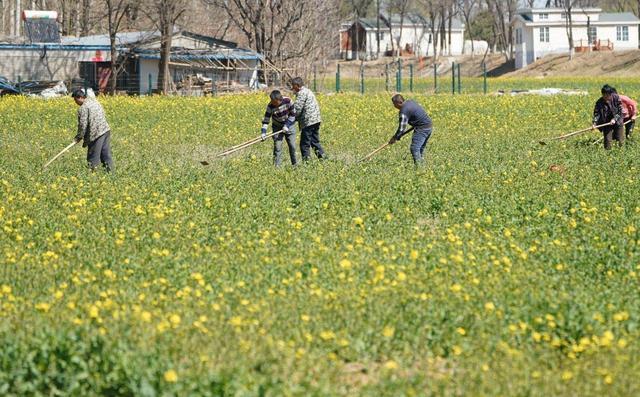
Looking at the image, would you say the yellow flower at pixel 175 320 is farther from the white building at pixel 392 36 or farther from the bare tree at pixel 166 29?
the white building at pixel 392 36

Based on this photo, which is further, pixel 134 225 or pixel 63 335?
pixel 134 225

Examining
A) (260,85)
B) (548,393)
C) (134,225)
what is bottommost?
(548,393)

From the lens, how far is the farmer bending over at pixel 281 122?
19.4 m

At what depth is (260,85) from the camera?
50031 mm

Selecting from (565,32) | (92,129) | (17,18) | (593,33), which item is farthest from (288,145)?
(593,33)

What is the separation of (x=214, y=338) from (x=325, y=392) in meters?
1.21

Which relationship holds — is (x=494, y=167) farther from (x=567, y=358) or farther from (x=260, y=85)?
(x=260, y=85)

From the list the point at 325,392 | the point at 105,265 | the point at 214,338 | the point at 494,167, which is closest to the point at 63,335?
the point at 214,338

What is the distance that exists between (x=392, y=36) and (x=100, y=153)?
90903 millimetres

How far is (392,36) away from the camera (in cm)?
10788

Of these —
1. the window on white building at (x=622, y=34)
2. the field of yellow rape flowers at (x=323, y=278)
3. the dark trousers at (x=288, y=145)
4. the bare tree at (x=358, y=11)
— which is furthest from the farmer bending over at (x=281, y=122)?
the bare tree at (x=358, y=11)

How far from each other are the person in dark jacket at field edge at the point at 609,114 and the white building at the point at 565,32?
6625cm

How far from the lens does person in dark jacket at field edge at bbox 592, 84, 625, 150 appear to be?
20.6 m

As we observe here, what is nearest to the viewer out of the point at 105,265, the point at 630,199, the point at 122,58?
the point at 105,265
